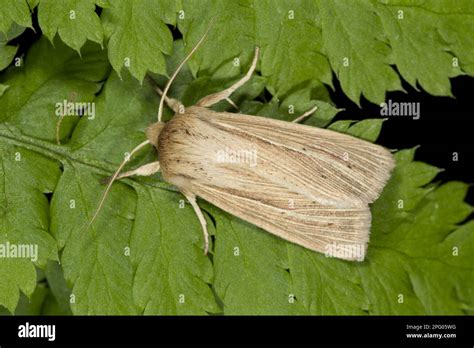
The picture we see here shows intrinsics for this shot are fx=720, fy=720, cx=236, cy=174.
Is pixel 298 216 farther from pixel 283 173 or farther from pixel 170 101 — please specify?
pixel 170 101

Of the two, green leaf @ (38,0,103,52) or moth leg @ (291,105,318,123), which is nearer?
green leaf @ (38,0,103,52)

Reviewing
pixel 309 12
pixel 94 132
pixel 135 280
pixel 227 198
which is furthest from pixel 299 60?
pixel 135 280
